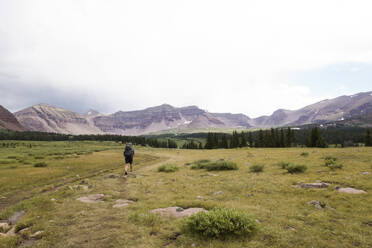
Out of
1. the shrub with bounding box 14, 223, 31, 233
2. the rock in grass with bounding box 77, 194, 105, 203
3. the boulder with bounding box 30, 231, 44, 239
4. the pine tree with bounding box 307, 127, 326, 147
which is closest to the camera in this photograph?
the boulder with bounding box 30, 231, 44, 239

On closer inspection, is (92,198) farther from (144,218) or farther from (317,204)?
(317,204)

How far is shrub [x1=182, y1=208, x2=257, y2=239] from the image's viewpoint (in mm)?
6621

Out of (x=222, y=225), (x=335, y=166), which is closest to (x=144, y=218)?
(x=222, y=225)

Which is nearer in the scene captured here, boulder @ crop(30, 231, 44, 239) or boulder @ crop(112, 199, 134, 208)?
boulder @ crop(30, 231, 44, 239)

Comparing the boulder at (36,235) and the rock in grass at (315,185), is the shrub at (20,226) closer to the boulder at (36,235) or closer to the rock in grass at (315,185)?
the boulder at (36,235)

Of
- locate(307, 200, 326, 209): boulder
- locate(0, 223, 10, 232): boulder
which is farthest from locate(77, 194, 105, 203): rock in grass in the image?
locate(307, 200, 326, 209): boulder

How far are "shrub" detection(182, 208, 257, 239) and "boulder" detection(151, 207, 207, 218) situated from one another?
1478 millimetres

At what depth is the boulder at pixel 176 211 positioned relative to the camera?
8.58m

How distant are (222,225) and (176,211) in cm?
311

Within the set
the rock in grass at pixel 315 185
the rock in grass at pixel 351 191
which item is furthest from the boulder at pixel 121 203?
the rock in grass at pixel 351 191

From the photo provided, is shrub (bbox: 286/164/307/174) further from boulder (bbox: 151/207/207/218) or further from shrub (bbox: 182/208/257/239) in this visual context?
shrub (bbox: 182/208/257/239)

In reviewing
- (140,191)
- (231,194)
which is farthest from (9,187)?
(231,194)

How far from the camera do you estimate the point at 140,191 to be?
13.8m

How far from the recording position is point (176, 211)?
30.0 feet
